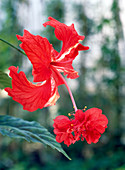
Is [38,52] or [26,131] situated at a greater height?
[38,52]

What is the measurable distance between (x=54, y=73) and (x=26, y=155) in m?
5.26

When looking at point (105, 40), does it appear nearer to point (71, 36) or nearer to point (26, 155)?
point (26, 155)

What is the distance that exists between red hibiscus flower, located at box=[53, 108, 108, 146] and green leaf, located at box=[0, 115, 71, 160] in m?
0.05

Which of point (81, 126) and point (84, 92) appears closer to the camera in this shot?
point (81, 126)

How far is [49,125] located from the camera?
5523 millimetres

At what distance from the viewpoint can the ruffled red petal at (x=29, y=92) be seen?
1.53 ft

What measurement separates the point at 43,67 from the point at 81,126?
0.50 ft

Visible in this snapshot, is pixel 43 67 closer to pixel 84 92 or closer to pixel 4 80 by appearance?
pixel 4 80

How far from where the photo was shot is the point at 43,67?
0.48 metres

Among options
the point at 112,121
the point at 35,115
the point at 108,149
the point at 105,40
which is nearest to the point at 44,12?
the point at 105,40

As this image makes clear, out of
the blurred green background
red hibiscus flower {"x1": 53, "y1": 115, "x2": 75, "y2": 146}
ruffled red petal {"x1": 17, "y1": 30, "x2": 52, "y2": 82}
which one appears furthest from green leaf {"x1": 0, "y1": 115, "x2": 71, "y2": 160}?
the blurred green background

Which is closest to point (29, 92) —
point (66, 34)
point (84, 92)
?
point (66, 34)

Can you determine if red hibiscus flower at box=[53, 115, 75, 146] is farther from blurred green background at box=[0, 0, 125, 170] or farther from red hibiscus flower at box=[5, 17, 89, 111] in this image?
blurred green background at box=[0, 0, 125, 170]

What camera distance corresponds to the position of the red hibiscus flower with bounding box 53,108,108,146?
0.45 m
